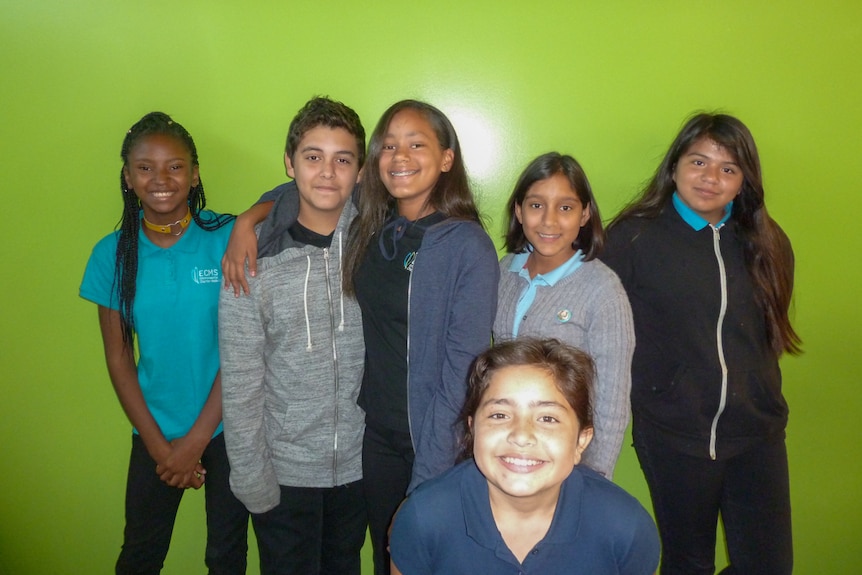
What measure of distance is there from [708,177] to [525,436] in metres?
0.94

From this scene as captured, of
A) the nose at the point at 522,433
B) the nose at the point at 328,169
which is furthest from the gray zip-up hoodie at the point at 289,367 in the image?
the nose at the point at 522,433

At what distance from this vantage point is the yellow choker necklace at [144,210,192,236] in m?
1.58

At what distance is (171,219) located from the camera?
62.7 inches

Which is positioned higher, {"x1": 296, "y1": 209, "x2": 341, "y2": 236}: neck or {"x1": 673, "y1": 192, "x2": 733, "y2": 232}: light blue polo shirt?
{"x1": 673, "y1": 192, "x2": 733, "y2": 232}: light blue polo shirt

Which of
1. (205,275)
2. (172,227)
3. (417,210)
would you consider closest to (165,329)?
(205,275)

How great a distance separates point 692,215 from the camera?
1525 mm

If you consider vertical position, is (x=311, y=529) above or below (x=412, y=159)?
below

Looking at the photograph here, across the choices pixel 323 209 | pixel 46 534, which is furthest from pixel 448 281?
pixel 46 534

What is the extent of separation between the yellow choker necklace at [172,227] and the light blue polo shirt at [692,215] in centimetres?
141

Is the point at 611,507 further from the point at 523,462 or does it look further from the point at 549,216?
the point at 549,216

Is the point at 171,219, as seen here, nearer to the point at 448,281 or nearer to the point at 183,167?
the point at 183,167

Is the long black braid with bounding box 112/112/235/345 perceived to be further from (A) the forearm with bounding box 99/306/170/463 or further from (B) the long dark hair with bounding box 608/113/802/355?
(B) the long dark hair with bounding box 608/113/802/355

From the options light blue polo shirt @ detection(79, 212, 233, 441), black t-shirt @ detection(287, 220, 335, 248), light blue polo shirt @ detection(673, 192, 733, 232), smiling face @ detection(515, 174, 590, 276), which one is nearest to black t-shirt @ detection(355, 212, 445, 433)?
black t-shirt @ detection(287, 220, 335, 248)

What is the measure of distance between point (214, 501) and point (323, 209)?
0.93m
